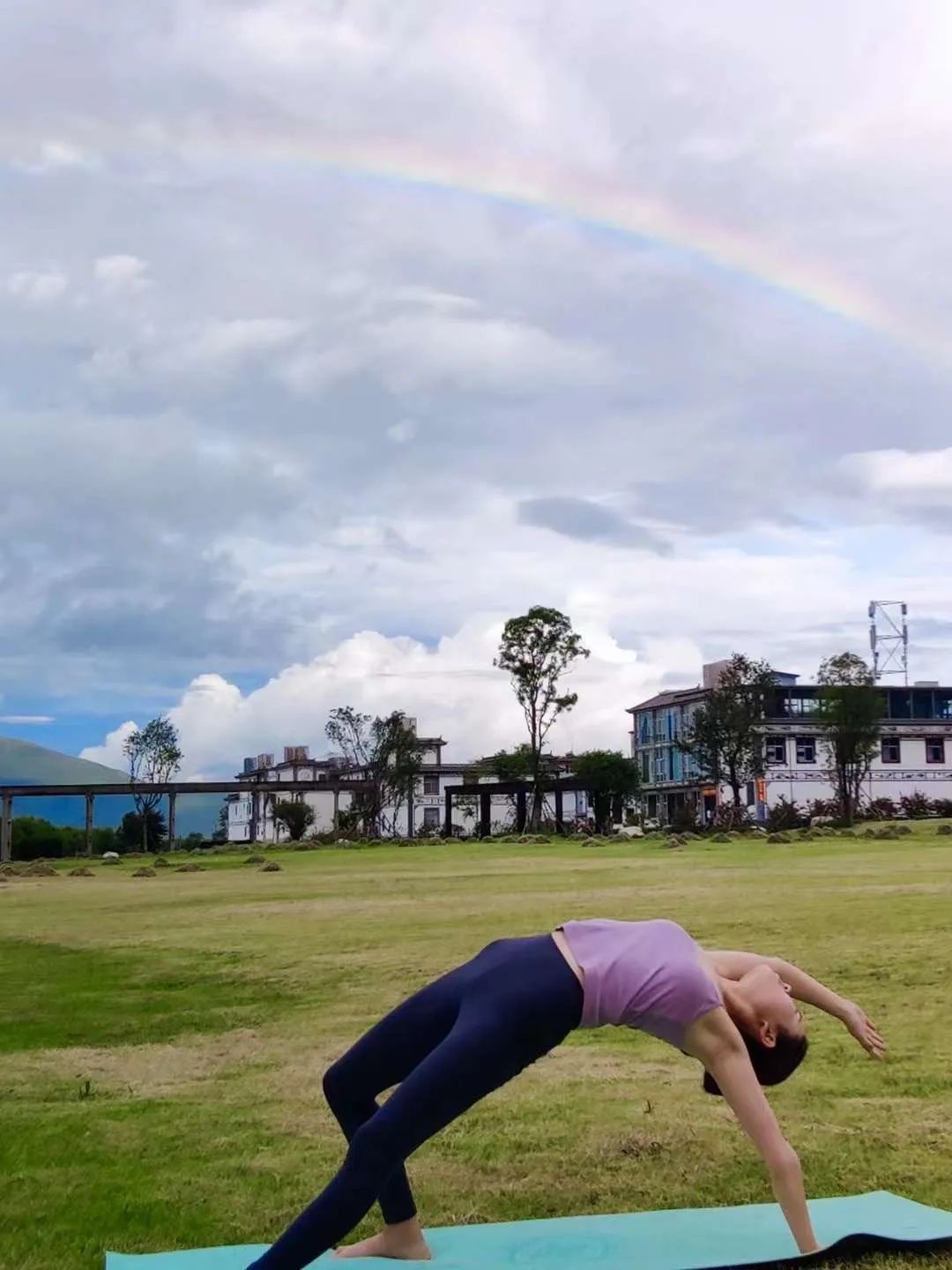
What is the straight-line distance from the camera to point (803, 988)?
495 cm

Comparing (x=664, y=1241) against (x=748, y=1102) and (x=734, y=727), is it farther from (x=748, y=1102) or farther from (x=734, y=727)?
(x=734, y=727)

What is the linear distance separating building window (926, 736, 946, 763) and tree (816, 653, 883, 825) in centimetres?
2348

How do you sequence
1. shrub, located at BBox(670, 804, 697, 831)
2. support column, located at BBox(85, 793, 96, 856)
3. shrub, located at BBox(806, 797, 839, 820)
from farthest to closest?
shrub, located at BBox(670, 804, 697, 831) < shrub, located at BBox(806, 797, 839, 820) < support column, located at BBox(85, 793, 96, 856)

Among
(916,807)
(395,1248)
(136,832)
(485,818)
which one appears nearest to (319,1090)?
(395,1248)

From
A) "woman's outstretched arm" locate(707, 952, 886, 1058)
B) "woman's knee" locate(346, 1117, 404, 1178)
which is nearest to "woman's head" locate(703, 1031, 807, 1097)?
"woman's outstretched arm" locate(707, 952, 886, 1058)

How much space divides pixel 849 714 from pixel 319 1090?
52080mm

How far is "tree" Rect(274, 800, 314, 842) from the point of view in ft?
223

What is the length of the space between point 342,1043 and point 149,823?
63237 millimetres

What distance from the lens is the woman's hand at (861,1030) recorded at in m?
5.00

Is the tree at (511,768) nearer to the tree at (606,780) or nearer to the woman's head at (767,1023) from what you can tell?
the tree at (606,780)

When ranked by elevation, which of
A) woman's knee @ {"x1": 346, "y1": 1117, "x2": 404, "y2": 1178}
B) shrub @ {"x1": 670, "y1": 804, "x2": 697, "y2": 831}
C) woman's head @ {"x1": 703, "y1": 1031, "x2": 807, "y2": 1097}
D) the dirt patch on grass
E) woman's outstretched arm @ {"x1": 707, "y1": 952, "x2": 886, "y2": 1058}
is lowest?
the dirt patch on grass

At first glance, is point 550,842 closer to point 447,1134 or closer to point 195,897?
point 195,897

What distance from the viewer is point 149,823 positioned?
2763 inches

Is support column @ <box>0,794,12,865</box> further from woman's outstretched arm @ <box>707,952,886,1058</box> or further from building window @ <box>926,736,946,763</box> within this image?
building window @ <box>926,736,946,763</box>
